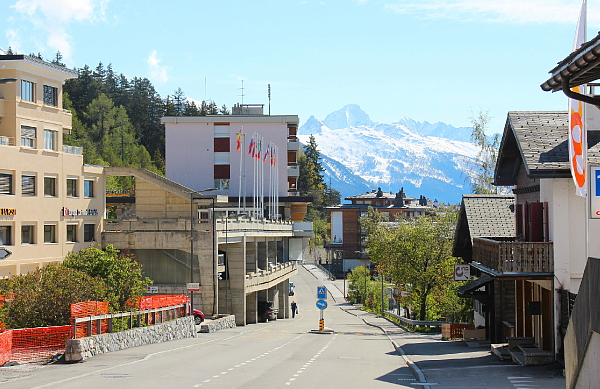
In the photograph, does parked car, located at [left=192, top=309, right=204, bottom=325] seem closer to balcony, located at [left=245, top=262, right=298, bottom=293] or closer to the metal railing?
the metal railing

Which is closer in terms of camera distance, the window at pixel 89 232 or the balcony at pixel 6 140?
the balcony at pixel 6 140

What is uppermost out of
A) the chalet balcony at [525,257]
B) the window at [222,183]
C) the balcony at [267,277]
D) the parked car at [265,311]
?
the window at [222,183]

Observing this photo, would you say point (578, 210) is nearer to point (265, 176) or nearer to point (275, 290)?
point (275, 290)

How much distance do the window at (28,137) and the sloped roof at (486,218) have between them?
25.6 metres

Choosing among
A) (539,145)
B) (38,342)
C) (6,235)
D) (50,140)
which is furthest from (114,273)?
(50,140)

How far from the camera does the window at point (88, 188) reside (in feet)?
149

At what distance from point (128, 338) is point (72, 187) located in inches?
873

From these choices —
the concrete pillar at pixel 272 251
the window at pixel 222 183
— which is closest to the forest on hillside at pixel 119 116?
the window at pixel 222 183

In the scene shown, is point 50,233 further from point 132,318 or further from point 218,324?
point 132,318

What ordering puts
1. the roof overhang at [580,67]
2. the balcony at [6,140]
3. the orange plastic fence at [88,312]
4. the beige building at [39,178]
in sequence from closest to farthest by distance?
the roof overhang at [580,67] → the orange plastic fence at [88,312] → the beige building at [39,178] → the balcony at [6,140]

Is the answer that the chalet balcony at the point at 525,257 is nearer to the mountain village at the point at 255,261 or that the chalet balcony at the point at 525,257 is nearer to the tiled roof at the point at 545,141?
the mountain village at the point at 255,261

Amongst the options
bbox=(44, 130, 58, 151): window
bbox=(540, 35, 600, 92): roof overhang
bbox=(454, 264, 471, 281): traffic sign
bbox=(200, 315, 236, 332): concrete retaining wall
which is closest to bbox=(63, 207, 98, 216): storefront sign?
bbox=(44, 130, 58, 151): window

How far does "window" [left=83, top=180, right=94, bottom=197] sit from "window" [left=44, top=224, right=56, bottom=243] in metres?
3.71

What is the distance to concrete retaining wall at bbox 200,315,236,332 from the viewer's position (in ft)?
121
